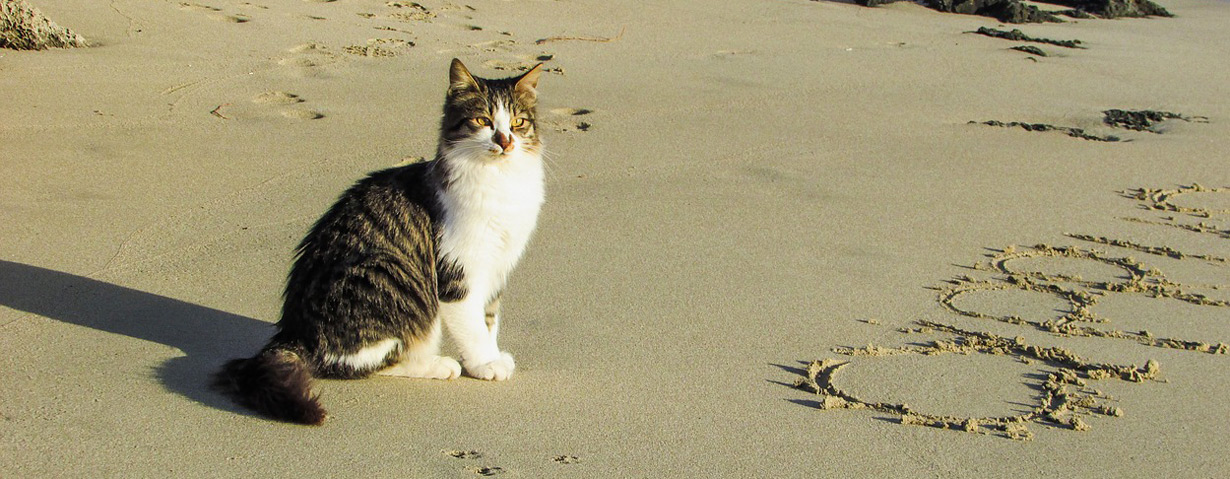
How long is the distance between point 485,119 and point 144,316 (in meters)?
1.23

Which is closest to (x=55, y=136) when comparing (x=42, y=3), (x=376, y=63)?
(x=376, y=63)

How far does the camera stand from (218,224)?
4207 mm

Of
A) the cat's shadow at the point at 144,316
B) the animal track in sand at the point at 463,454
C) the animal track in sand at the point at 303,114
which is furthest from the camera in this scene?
the animal track in sand at the point at 303,114

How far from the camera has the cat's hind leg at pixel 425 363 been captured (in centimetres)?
303

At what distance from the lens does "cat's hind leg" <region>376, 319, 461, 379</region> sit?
303cm

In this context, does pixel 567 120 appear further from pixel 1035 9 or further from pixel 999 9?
pixel 1035 9

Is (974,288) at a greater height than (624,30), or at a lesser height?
lesser

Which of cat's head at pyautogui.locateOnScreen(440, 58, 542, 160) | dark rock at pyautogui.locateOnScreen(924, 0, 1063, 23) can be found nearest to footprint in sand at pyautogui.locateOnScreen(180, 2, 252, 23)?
cat's head at pyautogui.locateOnScreen(440, 58, 542, 160)

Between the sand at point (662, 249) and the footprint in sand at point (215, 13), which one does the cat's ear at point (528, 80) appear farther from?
the footprint in sand at point (215, 13)

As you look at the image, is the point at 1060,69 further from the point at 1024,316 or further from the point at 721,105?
the point at 1024,316

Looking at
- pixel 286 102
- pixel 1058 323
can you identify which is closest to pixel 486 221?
pixel 1058 323

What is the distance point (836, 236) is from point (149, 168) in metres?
2.98

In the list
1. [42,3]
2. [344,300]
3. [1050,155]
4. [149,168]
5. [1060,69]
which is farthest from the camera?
[1060,69]


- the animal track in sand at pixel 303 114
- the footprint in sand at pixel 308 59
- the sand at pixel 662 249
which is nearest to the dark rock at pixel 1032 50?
the sand at pixel 662 249
